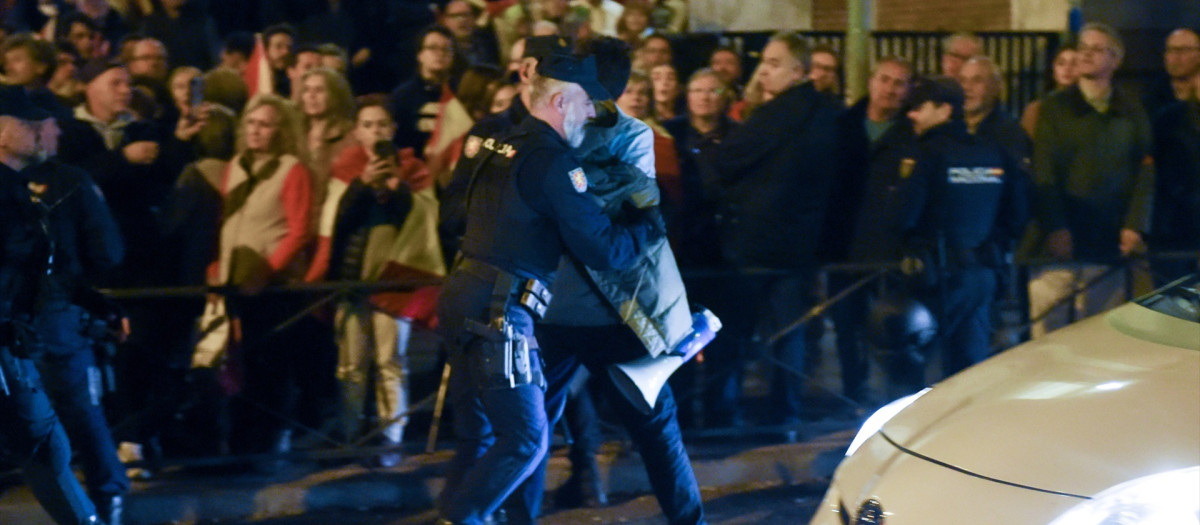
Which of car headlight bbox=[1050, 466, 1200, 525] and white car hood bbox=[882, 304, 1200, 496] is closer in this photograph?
car headlight bbox=[1050, 466, 1200, 525]

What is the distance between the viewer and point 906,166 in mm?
6086

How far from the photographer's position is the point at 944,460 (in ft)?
10.5

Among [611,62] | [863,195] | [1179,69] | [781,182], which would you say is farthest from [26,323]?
[1179,69]

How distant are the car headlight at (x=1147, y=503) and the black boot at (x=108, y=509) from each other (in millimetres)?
3758

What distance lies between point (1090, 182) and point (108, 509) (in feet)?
15.5

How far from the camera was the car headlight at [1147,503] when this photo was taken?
279 cm

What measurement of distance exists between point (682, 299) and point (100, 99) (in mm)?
3218

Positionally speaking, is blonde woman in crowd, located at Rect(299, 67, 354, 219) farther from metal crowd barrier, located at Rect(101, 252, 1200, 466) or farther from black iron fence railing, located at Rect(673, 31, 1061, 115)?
black iron fence railing, located at Rect(673, 31, 1061, 115)

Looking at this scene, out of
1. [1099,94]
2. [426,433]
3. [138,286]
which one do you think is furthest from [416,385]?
[1099,94]

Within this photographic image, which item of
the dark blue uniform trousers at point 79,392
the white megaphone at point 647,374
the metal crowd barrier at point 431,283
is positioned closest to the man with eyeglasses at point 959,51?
the metal crowd barrier at point 431,283

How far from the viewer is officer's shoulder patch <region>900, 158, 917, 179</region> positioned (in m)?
6.06

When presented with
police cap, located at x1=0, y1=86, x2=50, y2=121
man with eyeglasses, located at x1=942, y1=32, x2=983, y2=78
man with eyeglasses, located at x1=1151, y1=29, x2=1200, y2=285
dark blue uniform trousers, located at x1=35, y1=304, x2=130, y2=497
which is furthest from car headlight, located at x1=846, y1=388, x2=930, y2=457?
man with eyeglasses, located at x1=942, y1=32, x2=983, y2=78

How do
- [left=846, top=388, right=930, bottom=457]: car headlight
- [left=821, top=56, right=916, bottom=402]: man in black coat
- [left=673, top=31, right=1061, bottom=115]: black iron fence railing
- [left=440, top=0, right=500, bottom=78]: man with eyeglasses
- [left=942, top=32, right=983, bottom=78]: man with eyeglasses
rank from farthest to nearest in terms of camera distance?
1. [left=673, top=31, right=1061, bottom=115]: black iron fence railing
2. [left=440, top=0, right=500, bottom=78]: man with eyeglasses
3. [left=942, top=32, right=983, bottom=78]: man with eyeglasses
4. [left=821, top=56, right=916, bottom=402]: man in black coat
5. [left=846, top=388, right=930, bottom=457]: car headlight

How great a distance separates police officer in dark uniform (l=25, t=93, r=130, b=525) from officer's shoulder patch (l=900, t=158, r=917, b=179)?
3.30 m
